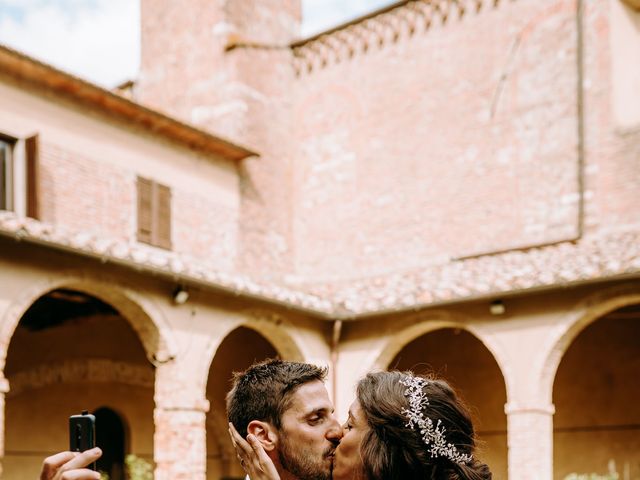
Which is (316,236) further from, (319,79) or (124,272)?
(124,272)

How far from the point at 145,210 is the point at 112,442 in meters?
3.48

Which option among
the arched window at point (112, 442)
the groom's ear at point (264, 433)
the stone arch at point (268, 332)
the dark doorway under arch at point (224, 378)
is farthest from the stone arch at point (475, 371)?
the groom's ear at point (264, 433)

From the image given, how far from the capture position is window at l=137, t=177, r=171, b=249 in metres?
12.8

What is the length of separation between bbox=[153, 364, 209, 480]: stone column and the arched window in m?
3.40

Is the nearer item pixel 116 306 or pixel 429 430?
pixel 429 430

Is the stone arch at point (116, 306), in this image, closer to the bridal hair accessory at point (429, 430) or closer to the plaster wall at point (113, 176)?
the plaster wall at point (113, 176)

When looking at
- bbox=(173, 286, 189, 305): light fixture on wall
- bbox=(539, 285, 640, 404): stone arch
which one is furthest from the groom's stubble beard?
bbox=(539, 285, 640, 404): stone arch

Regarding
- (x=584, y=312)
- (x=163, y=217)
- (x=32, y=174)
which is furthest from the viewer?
(x=163, y=217)

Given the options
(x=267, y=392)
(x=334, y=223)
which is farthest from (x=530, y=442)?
(x=267, y=392)

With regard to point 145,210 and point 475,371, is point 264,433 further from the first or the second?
point 475,371

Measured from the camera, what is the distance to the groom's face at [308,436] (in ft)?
8.17

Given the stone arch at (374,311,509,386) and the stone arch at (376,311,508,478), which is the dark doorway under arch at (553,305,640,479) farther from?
the stone arch at (374,311,509,386)

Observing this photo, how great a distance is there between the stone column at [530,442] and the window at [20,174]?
6.25 meters

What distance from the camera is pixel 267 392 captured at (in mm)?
2637
